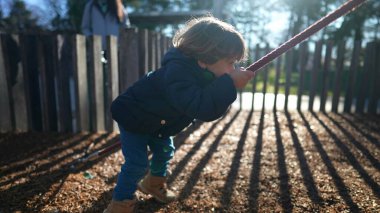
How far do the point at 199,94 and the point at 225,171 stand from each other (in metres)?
1.57

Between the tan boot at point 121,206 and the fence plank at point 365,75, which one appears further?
the fence plank at point 365,75

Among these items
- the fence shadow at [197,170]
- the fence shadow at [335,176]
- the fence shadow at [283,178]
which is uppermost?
the fence shadow at [335,176]

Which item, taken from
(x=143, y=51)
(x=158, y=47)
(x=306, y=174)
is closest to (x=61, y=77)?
(x=143, y=51)

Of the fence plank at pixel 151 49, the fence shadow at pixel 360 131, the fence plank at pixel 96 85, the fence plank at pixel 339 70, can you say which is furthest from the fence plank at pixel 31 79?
the fence plank at pixel 339 70

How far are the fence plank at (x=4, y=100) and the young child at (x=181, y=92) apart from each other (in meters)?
2.79

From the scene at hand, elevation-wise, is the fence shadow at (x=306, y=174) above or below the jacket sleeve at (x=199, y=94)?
below

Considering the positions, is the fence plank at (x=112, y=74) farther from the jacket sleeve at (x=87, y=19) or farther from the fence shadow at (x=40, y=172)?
the jacket sleeve at (x=87, y=19)

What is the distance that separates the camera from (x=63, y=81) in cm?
437

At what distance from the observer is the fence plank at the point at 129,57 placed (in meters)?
4.38

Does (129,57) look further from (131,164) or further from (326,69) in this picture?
(326,69)

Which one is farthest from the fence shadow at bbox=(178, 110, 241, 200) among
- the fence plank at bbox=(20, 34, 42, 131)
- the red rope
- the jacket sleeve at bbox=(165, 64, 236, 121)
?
the fence plank at bbox=(20, 34, 42, 131)

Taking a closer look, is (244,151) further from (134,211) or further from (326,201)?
(134,211)

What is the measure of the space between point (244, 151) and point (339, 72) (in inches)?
135

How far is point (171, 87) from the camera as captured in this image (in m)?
1.87
